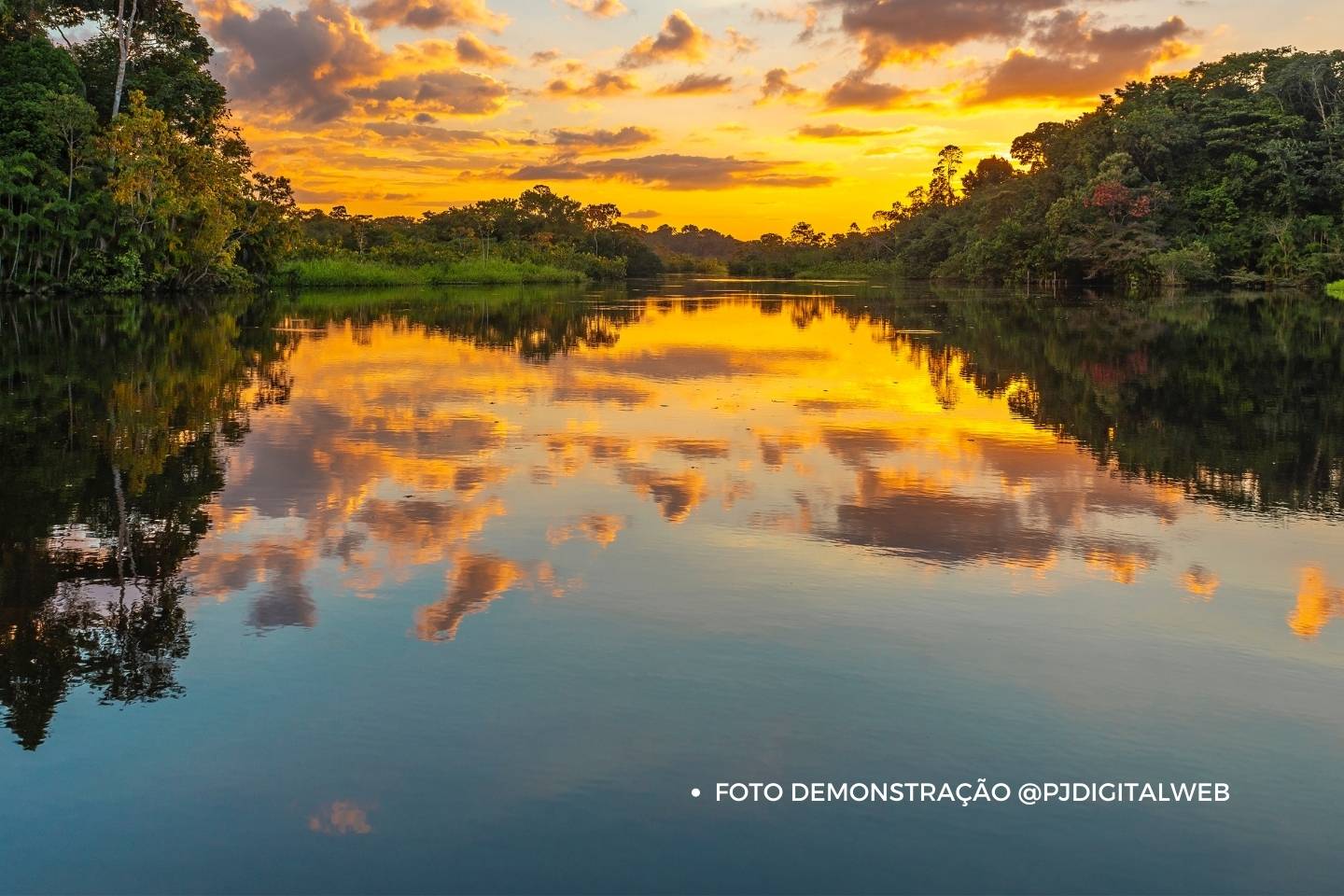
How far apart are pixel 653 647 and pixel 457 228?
Result: 3768 inches

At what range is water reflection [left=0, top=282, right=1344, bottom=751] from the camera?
6.51m

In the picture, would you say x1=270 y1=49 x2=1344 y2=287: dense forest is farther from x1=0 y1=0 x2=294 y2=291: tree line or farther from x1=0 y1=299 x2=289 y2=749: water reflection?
x1=0 y1=299 x2=289 y2=749: water reflection

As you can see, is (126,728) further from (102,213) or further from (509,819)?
(102,213)

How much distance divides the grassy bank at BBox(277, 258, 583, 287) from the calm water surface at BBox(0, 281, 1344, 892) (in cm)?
5446

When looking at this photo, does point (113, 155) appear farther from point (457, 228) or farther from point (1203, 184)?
point (457, 228)

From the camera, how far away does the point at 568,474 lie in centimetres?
998

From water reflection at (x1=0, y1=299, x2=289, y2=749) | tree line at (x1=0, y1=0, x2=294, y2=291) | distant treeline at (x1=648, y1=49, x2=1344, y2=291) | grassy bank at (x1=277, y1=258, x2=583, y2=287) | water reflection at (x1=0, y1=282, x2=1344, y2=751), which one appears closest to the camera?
water reflection at (x1=0, y1=299, x2=289, y2=749)

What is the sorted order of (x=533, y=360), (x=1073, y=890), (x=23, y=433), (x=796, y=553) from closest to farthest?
1. (x=1073, y=890)
2. (x=796, y=553)
3. (x=23, y=433)
4. (x=533, y=360)

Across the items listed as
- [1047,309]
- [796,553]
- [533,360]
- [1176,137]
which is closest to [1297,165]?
[1176,137]

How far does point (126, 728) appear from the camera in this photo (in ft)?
15.1

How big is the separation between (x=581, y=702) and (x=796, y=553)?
2.76m

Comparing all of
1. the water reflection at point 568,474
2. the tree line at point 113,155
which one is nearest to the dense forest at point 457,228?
the tree line at point 113,155

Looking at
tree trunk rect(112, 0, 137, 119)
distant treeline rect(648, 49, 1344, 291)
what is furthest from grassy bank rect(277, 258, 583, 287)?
distant treeline rect(648, 49, 1344, 291)

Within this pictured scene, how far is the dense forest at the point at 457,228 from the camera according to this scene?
39.3 meters
